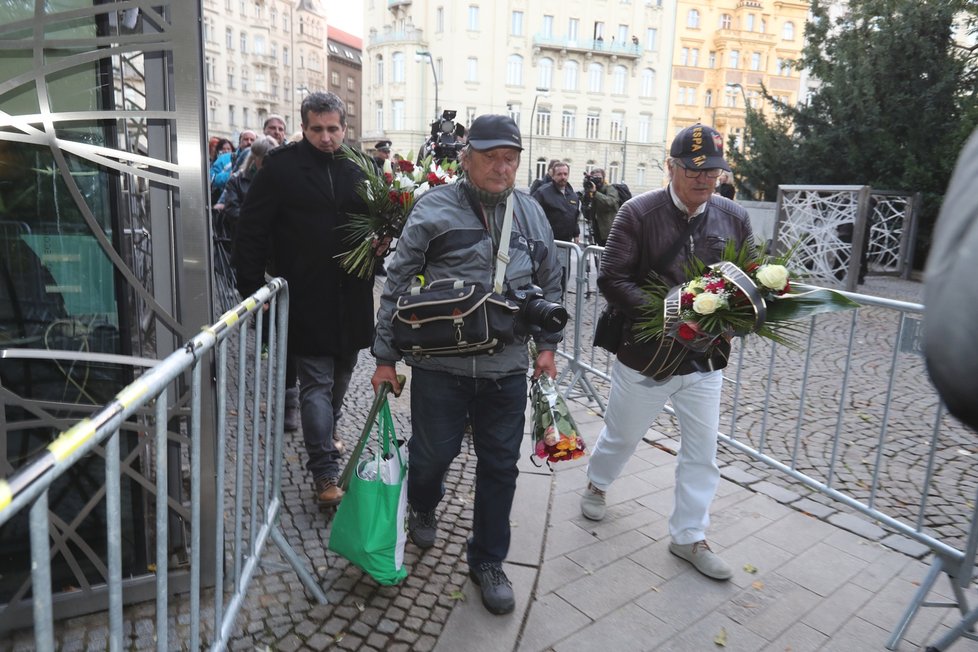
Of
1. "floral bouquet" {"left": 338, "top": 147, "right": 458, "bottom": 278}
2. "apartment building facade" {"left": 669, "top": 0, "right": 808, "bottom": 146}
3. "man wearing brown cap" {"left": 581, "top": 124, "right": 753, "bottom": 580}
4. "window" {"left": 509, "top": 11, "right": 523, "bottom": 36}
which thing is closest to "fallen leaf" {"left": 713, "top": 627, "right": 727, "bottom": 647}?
"man wearing brown cap" {"left": 581, "top": 124, "right": 753, "bottom": 580}

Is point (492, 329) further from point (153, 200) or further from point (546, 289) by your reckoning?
point (153, 200)

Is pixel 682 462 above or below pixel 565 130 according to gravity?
below

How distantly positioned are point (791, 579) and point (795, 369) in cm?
434

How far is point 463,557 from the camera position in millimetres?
3348

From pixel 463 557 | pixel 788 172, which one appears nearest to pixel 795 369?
pixel 463 557

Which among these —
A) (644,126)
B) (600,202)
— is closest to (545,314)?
(600,202)

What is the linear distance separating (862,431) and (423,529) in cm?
382

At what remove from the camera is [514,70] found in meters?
58.6

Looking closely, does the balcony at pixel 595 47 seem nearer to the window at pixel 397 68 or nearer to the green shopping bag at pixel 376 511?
the window at pixel 397 68

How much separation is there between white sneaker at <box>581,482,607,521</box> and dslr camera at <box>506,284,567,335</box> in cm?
129

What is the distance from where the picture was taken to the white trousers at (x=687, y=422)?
3.24 m

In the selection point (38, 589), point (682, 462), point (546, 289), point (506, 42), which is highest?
point (506, 42)

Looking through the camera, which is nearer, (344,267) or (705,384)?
(705,384)

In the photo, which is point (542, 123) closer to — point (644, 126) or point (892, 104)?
point (644, 126)
